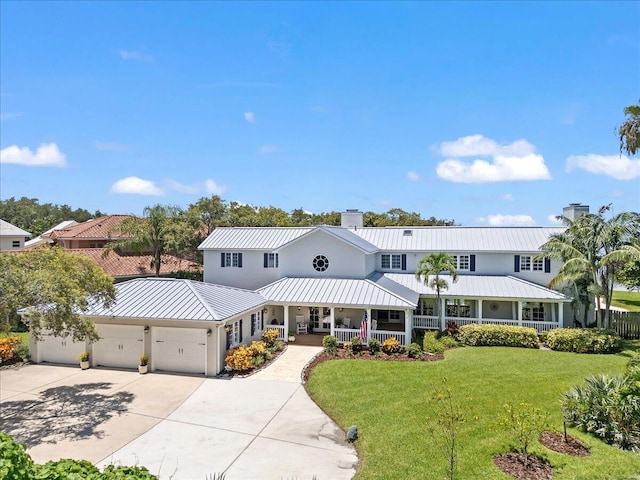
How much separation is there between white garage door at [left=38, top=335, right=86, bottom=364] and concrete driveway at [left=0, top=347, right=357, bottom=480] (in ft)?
3.72

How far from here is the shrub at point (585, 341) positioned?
828 inches

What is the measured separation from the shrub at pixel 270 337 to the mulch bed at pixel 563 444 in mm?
14272

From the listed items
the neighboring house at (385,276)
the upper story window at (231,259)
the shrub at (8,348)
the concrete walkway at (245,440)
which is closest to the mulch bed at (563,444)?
the concrete walkway at (245,440)

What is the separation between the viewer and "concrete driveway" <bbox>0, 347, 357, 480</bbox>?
34.7 feet

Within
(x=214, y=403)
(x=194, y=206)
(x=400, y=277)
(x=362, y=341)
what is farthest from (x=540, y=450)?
(x=194, y=206)

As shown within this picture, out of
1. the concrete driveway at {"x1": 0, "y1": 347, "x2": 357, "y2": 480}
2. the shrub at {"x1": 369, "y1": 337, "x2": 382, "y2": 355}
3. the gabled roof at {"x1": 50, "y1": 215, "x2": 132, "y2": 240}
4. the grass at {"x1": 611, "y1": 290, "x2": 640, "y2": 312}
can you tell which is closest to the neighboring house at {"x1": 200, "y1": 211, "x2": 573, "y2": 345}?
the shrub at {"x1": 369, "y1": 337, "x2": 382, "y2": 355}

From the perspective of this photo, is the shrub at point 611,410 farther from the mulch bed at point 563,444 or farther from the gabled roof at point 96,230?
the gabled roof at point 96,230

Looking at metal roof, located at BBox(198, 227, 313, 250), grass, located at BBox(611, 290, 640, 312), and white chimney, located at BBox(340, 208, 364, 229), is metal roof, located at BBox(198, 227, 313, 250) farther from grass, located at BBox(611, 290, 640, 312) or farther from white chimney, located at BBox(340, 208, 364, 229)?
grass, located at BBox(611, 290, 640, 312)

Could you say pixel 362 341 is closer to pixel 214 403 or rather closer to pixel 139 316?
pixel 214 403

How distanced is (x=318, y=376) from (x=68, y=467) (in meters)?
12.6

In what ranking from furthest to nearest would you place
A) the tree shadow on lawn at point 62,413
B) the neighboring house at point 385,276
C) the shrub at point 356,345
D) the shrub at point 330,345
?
the neighboring house at point 385,276, the shrub at point 356,345, the shrub at point 330,345, the tree shadow on lawn at point 62,413

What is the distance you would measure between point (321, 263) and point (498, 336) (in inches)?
463

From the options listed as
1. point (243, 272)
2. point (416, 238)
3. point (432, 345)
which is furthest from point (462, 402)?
point (243, 272)

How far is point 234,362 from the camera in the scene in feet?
59.3
